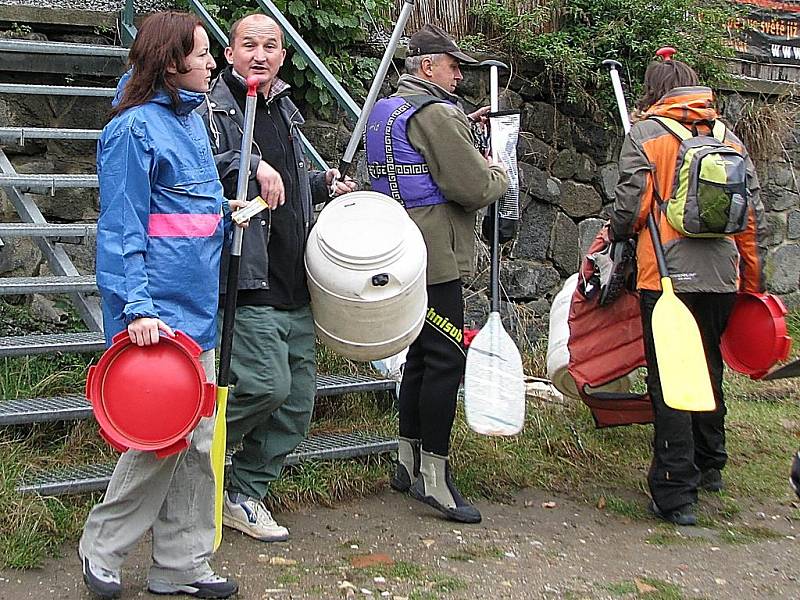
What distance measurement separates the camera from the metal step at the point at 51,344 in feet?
14.6

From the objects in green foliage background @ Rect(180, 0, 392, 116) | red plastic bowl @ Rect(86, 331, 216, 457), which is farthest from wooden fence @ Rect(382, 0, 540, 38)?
red plastic bowl @ Rect(86, 331, 216, 457)

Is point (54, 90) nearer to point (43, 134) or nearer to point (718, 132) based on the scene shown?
point (43, 134)

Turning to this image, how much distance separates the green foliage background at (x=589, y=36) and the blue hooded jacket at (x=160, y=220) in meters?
3.84

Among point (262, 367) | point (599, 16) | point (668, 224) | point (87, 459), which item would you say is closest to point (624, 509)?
point (668, 224)

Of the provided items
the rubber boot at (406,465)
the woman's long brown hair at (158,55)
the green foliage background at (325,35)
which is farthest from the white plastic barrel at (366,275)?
the green foliage background at (325,35)

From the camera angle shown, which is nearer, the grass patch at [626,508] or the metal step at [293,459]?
the metal step at [293,459]

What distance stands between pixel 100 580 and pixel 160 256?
0.99 metres

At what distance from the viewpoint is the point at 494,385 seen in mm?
4590

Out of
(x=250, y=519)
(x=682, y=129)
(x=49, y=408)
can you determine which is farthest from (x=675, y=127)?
(x=49, y=408)

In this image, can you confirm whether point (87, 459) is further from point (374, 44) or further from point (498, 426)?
point (374, 44)

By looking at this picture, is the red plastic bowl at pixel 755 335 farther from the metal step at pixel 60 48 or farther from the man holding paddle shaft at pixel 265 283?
the metal step at pixel 60 48

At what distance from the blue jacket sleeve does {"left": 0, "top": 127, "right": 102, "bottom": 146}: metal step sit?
204 cm

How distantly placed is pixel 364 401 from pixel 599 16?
3251 millimetres

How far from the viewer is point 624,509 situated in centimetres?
478
